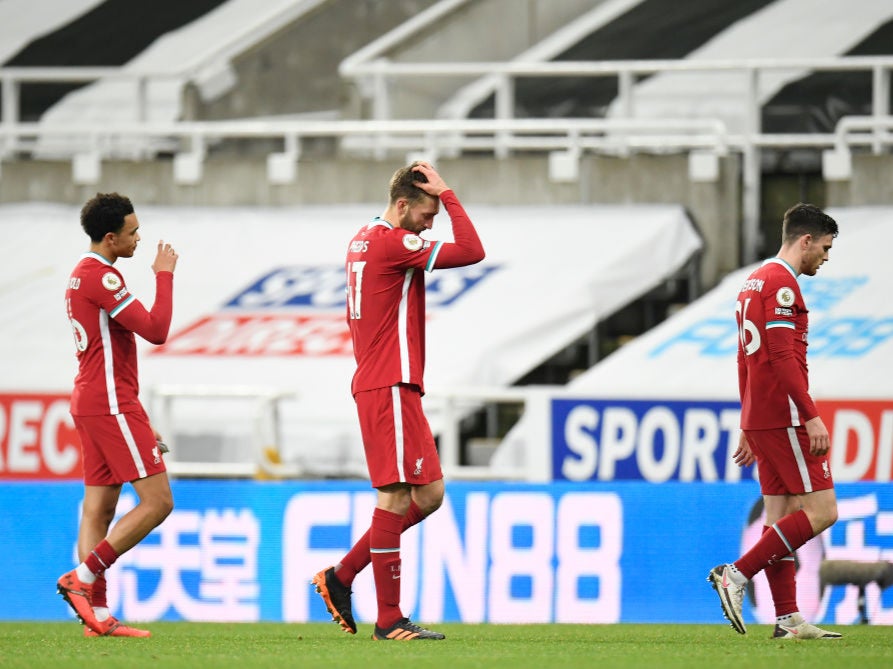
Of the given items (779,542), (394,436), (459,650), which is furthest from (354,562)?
(779,542)

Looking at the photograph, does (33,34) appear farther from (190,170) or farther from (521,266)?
(521,266)

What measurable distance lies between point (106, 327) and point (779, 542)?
A: 3052mm

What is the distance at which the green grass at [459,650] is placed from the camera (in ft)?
23.6

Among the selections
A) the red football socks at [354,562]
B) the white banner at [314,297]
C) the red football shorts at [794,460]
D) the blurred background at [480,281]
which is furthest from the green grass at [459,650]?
the white banner at [314,297]

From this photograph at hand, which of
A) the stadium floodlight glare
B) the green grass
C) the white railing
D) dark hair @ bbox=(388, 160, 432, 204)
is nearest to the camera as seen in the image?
the green grass

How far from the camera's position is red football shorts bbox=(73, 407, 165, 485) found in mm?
8445

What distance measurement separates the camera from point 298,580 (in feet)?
37.6

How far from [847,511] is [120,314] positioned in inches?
176

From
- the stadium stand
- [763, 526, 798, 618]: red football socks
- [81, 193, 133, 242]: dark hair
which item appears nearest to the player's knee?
[81, 193, 133, 242]: dark hair

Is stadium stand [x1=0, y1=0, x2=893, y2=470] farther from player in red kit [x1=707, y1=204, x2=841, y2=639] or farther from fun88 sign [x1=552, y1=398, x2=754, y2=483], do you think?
player in red kit [x1=707, y1=204, x2=841, y2=639]

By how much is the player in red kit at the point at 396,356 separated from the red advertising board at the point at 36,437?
6770 mm

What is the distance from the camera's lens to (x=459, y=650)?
7.74 meters

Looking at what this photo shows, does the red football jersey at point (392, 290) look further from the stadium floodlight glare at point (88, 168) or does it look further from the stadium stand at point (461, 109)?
the stadium floodlight glare at point (88, 168)

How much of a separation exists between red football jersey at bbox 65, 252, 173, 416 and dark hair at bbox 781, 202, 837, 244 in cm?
271
